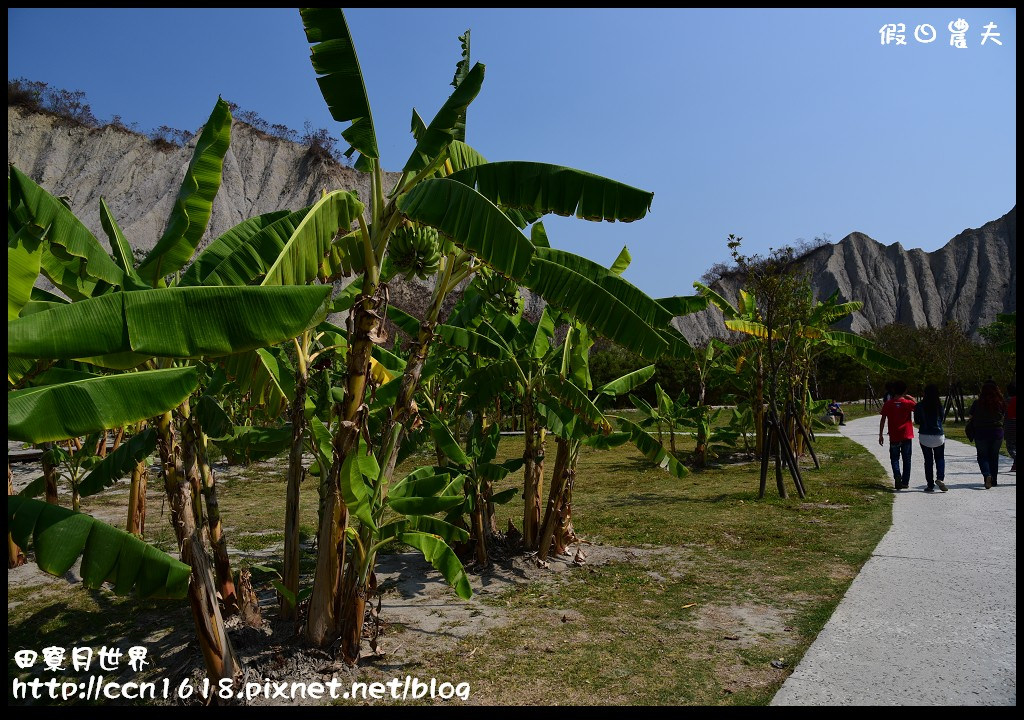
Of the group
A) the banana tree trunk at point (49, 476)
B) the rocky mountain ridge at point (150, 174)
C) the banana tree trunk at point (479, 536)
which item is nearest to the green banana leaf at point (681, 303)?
the banana tree trunk at point (479, 536)

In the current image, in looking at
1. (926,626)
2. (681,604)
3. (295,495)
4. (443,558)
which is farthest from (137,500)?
(926,626)

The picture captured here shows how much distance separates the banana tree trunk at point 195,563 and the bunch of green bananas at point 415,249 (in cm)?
191

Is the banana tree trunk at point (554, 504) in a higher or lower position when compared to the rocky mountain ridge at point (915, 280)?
lower

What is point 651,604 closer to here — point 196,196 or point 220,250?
point 220,250

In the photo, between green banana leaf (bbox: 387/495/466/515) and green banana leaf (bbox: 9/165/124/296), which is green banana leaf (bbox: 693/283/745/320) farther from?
green banana leaf (bbox: 9/165/124/296)

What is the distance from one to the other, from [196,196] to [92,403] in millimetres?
1838

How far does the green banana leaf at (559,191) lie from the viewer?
4441mm

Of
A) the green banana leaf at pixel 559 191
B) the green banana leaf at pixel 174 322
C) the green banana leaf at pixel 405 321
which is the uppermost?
the green banana leaf at pixel 559 191

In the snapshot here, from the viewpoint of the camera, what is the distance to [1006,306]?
64.1m

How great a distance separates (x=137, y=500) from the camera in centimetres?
830

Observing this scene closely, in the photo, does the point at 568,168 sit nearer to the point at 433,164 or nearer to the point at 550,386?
the point at 433,164

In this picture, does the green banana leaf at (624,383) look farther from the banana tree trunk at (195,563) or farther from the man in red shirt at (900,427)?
the banana tree trunk at (195,563)

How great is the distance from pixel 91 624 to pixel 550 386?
188 inches

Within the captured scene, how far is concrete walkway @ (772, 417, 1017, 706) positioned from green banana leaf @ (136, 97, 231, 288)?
4.65m
